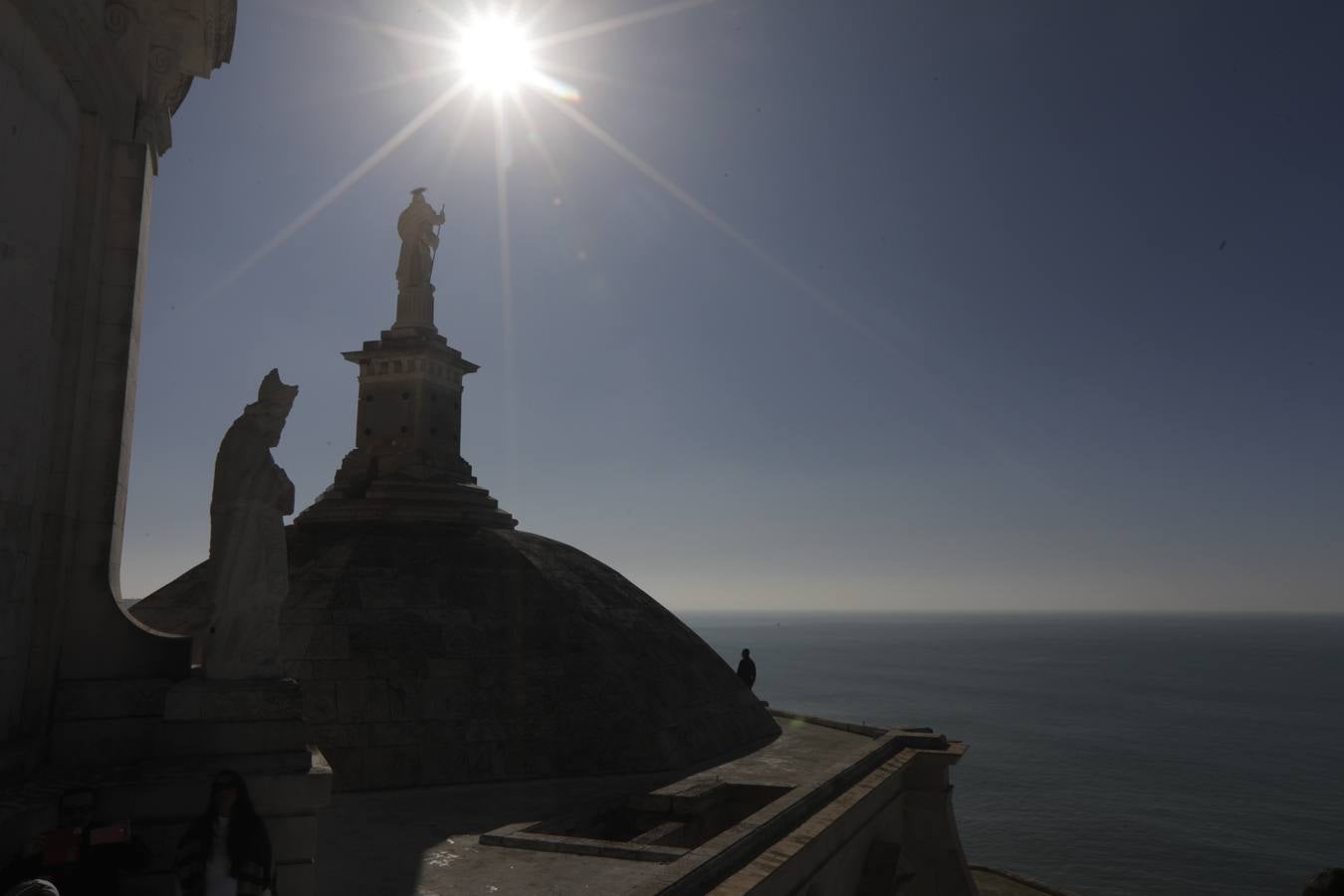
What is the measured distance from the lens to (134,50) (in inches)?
362

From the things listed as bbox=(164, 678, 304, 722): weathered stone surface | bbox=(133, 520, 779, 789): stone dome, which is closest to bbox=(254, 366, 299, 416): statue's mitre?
bbox=(164, 678, 304, 722): weathered stone surface

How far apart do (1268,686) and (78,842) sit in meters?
168

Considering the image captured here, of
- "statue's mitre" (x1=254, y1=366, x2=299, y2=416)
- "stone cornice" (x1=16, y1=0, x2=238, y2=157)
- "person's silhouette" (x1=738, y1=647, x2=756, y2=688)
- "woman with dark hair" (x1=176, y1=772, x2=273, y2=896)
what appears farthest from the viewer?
"person's silhouette" (x1=738, y1=647, x2=756, y2=688)

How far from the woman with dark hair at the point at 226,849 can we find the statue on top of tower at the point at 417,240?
21.2 metres

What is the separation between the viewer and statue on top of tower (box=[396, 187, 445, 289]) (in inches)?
1042

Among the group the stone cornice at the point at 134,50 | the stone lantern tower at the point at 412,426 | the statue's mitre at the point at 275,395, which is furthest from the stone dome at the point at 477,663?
the stone cornice at the point at 134,50

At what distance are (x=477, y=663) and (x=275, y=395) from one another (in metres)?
12.3

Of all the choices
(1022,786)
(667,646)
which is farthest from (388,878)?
(1022,786)

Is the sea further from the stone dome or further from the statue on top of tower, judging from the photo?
the statue on top of tower

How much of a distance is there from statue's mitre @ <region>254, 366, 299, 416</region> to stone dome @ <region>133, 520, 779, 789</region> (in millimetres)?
10851

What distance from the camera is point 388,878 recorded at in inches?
478

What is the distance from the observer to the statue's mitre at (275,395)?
8.99 meters

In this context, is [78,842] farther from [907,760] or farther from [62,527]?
[907,760]

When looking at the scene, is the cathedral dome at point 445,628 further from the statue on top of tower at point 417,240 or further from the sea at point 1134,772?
the sea at point 1134,772
